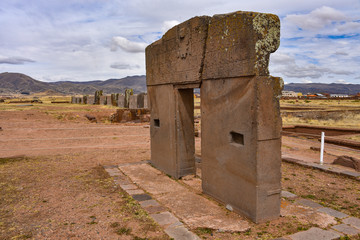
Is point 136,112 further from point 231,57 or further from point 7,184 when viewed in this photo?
point 231,57

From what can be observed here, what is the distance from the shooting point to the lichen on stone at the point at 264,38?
459 cm

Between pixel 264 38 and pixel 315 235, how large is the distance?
10.4 feet

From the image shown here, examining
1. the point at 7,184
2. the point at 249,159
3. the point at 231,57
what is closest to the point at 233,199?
the point at 249,159

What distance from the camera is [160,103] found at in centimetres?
795

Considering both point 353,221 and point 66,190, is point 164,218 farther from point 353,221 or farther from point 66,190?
point 353,221

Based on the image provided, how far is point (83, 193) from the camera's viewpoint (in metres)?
6.23

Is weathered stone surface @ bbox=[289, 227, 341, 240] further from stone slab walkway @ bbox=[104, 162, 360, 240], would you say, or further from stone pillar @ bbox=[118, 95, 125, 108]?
stone pillar @ bbox=[118, 95, 125, 108]

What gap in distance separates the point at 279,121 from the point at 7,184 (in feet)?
20.4

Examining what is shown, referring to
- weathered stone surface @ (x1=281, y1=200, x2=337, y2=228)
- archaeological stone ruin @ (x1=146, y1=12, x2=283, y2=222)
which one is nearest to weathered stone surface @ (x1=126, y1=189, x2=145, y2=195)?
archaeological stone ruin @ (x1=146, y1=12, x2=283, y2=222)

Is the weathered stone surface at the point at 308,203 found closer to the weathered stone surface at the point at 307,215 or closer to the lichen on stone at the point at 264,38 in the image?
the weathered stone surface at the point at 307,215

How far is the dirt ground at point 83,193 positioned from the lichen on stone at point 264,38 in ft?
8.70

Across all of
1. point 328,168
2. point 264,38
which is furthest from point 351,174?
point 264,38

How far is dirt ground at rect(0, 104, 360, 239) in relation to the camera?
452 cm

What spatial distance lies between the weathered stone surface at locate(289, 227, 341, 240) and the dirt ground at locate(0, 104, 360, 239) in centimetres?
17
